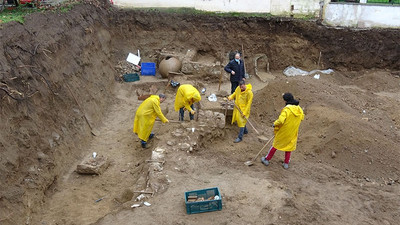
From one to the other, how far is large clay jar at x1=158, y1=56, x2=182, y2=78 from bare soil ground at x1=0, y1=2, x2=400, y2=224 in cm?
41

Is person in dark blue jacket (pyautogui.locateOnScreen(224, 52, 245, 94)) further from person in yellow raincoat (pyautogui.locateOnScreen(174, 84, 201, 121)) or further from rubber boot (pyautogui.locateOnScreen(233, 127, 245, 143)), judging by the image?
rubber boot (pyautogui.locateOnScreen(233, 127, 245, 143))

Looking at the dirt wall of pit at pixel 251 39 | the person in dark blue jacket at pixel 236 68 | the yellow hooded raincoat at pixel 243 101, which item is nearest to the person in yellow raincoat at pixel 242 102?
the yellow hooded raincoat at pixel 243 101

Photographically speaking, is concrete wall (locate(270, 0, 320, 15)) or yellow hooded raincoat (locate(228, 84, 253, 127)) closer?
yellow hooded raincoat (locate(228, 84, 253, 127))

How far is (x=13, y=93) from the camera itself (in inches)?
252

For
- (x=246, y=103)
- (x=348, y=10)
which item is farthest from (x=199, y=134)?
(x=348, y=10)

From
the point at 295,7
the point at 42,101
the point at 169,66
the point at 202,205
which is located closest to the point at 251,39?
the point at 295,7

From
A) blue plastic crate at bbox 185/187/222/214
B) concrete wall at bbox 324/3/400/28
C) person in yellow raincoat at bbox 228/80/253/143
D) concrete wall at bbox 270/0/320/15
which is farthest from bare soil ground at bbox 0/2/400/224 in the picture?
concrete wall at bbox 270/0/320/15

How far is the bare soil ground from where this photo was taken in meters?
5.58

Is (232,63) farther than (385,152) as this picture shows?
Yes

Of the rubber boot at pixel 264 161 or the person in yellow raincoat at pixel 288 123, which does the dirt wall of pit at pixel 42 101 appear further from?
the person in yellow raincoat at pixel 288 123

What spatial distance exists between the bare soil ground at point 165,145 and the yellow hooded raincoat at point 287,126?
0.67 m

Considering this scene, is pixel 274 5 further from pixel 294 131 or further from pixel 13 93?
pixel 13 93

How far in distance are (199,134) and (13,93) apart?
4274mm

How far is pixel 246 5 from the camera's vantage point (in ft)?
Result: 46.2
